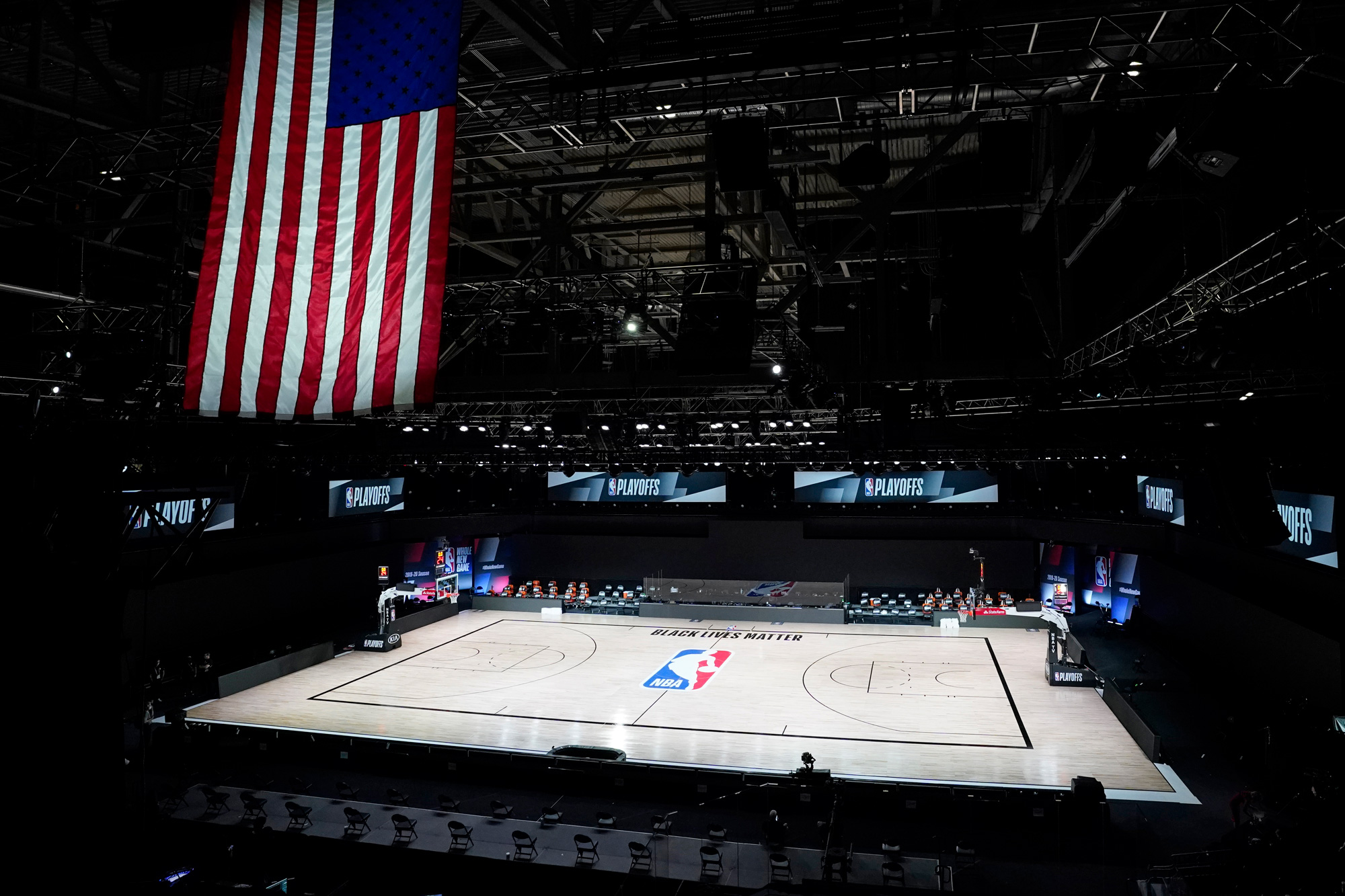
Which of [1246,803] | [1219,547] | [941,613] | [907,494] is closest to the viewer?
[1246,803]

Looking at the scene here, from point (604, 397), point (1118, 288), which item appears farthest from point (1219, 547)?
point (604, 397)

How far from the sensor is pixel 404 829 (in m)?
12.6

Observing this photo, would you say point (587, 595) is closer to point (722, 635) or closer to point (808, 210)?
point (722, 635)

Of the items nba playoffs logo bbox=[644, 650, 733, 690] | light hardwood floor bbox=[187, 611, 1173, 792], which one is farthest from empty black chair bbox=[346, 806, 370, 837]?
nba playoffs logo bbox=[644, 650, 733, 690]

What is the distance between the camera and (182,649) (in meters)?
21.7

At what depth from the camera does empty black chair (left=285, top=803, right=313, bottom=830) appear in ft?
42.4

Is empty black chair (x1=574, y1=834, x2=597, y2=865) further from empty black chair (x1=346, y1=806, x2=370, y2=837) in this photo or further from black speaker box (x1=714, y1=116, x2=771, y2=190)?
black speaker box (x1=714, y1=116, x2=771, y2=190)

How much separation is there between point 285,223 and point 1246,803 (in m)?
14.4

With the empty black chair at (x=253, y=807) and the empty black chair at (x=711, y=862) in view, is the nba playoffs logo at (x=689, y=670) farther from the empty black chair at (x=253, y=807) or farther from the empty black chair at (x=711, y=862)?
the empty black chair at (x=253, y=807)

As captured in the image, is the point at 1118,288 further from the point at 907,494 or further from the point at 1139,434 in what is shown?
the point at 907,494

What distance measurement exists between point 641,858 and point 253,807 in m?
6.50

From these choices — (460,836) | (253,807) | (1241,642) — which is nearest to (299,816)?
(253,807)

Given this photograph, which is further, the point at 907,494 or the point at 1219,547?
the point at 907,494

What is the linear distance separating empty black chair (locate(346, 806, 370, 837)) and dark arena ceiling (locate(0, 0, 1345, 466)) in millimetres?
6443
